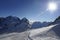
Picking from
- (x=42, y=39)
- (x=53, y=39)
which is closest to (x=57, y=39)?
(x=53, y=39)

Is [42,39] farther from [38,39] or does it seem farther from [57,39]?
[57,39]

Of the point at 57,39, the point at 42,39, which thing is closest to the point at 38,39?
the point at 42,39

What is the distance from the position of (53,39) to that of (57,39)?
367 mm

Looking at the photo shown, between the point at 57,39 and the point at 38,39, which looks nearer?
the point at 57,39

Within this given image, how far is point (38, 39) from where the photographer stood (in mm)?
9531

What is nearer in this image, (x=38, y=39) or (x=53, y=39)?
(x=53, y=39)

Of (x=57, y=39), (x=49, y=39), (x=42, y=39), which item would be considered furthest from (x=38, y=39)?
(x=57, y=39)

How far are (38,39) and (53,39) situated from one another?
1.50 m

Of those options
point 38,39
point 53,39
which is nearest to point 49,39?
point 53,39

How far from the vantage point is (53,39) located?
895 centimetres

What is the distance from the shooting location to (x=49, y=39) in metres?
9.11

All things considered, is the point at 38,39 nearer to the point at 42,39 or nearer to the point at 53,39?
the point at 42,39

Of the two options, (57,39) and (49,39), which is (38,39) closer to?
(49,39)
